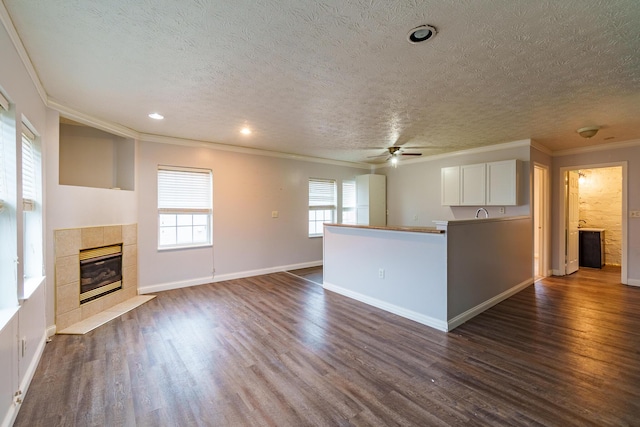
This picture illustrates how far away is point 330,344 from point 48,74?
11.2 feet

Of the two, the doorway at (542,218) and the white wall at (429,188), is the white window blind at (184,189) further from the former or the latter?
the doorway at (542,218)

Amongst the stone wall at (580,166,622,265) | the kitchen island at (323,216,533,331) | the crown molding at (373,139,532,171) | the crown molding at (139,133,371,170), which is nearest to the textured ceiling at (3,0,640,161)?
the crown molding at (139,133,371,170)

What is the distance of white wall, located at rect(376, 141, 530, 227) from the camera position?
4.56 metres

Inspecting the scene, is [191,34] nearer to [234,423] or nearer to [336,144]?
[234,423]

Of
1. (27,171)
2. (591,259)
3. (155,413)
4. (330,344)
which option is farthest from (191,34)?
(591,259)

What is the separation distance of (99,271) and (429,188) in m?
5.77

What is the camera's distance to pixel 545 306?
368 centimetres

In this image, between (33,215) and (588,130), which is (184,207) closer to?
(33,215)

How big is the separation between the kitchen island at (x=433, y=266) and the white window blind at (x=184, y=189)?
2.17 m

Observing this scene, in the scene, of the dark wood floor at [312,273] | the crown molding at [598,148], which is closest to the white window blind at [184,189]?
the dark wood floor at [312,273]

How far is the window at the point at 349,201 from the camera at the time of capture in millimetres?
6738

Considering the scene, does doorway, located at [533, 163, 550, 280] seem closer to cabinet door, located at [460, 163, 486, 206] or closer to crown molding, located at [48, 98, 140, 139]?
cabinet door, located at [460, 163, 486, 206]

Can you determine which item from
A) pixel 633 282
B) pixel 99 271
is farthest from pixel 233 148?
pixel 633 282

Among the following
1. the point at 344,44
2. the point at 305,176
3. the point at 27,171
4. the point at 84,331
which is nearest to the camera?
the point at 344,44
